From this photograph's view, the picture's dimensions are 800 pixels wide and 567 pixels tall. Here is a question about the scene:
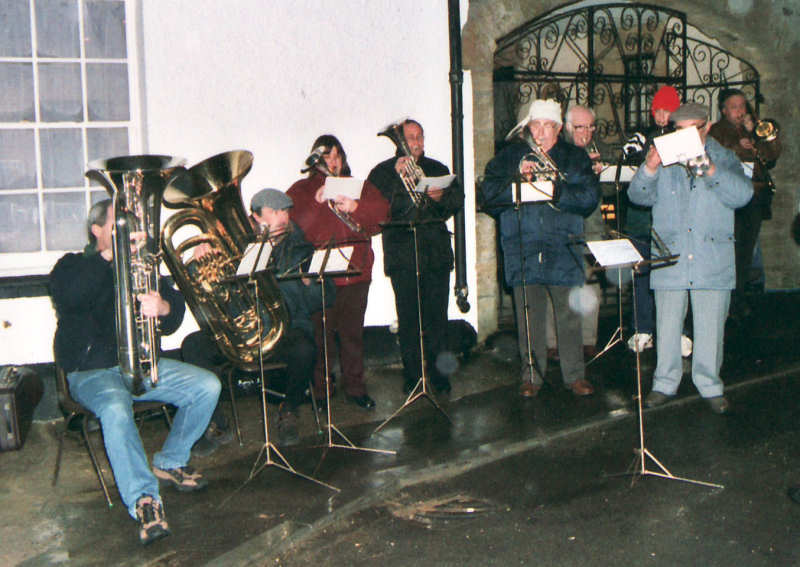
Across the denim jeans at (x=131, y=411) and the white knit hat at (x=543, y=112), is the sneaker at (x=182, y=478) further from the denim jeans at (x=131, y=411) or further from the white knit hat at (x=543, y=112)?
the white knit hat at (x=543, y=112)

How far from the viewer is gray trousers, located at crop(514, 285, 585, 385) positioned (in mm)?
6801

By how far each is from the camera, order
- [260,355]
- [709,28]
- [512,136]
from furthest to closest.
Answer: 1. [709,28]
2. [512,136]
3. [260,355]

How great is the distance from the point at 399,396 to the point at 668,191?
269 cm

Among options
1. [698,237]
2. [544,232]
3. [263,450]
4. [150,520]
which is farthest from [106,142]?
[698,237]

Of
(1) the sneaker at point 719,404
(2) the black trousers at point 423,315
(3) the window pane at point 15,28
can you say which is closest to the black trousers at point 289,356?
(2) the black trousers at point 423,315

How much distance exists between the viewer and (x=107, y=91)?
23.7ft

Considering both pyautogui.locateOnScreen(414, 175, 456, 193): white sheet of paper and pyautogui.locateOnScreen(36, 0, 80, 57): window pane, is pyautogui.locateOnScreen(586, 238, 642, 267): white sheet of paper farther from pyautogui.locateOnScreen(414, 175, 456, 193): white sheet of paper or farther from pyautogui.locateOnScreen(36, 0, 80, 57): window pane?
pyautogui.locateOnScreen(36, 0, 80, 57): window pane

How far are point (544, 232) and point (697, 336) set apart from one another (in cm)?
136

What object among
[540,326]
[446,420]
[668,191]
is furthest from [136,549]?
[668,191]

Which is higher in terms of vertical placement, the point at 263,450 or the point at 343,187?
the point at 343,187

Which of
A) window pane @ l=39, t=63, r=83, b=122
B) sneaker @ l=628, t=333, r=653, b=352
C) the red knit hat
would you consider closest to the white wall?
window pane @ l=39, t=63, r=83, b=122

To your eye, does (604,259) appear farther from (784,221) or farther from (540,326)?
(784,221)

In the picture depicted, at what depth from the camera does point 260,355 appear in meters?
5.44

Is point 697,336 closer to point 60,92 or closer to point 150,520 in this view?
point 150,520
